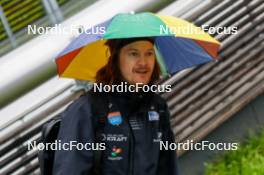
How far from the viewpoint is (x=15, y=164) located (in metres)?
4.38

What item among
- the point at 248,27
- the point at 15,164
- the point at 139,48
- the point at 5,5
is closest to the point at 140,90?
the point at 139,48

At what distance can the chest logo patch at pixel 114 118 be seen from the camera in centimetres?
277

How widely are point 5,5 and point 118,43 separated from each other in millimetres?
4893

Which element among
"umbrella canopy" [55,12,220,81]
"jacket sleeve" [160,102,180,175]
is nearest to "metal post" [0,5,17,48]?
"umbrella canopy" [55,12,220,81]

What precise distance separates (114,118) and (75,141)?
8.8 inches

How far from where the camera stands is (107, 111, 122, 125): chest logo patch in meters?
2.77

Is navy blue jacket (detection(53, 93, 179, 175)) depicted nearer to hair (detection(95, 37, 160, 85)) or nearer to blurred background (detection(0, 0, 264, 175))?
hair (detection(95, 37, 160, 85))

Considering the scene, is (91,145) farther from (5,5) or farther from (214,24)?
(5,5)

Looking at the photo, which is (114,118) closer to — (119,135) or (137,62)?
(119,135)

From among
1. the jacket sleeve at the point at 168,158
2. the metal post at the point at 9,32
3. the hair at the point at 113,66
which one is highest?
the metal post at the point at 9,32

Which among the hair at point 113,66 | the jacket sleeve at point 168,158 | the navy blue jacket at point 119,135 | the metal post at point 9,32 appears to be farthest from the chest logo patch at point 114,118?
the metal post at point 9,32

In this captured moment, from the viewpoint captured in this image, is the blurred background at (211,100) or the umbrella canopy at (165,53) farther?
the blurred background at (211,100)

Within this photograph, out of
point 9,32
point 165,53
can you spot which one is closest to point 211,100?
point 165,53

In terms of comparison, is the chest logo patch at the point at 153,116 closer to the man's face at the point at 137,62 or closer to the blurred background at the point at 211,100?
the man's face at the point at 137,62
